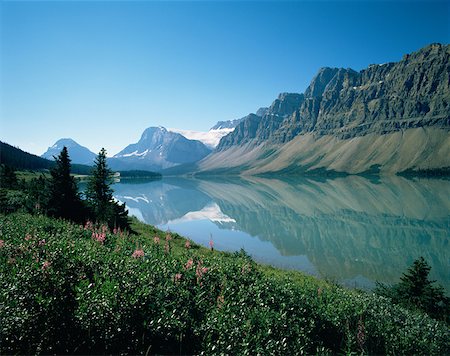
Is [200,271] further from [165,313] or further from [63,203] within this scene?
[63,203]

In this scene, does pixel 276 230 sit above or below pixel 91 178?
below

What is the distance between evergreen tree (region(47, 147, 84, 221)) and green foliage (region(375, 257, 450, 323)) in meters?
30.3

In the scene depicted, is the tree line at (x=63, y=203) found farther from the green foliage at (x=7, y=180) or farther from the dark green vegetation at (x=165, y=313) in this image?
the green foliage at (x=7, y=180)

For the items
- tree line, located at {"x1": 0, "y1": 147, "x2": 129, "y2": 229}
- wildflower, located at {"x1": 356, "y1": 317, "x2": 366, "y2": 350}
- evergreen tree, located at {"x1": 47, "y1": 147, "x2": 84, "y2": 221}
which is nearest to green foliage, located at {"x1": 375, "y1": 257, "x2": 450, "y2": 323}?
wildflower, located at {"x1": 356, "y1": 317, "x2": 366, "y2": 350}

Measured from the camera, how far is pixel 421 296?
63.9ft

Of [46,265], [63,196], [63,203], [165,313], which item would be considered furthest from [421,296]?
[63,196]

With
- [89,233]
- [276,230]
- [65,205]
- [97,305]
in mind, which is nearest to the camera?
[97,305]

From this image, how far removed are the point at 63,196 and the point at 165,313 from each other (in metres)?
26.4

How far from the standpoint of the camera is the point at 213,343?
25.1 ft

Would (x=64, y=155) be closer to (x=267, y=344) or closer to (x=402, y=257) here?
(x=267, y=344)

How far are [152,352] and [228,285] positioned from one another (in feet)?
14.5

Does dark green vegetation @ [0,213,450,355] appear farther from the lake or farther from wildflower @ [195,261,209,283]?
the lake

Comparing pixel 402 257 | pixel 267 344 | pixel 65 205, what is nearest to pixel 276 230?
pixel 402 257

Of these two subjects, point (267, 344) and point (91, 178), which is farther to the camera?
point (91, 178)
